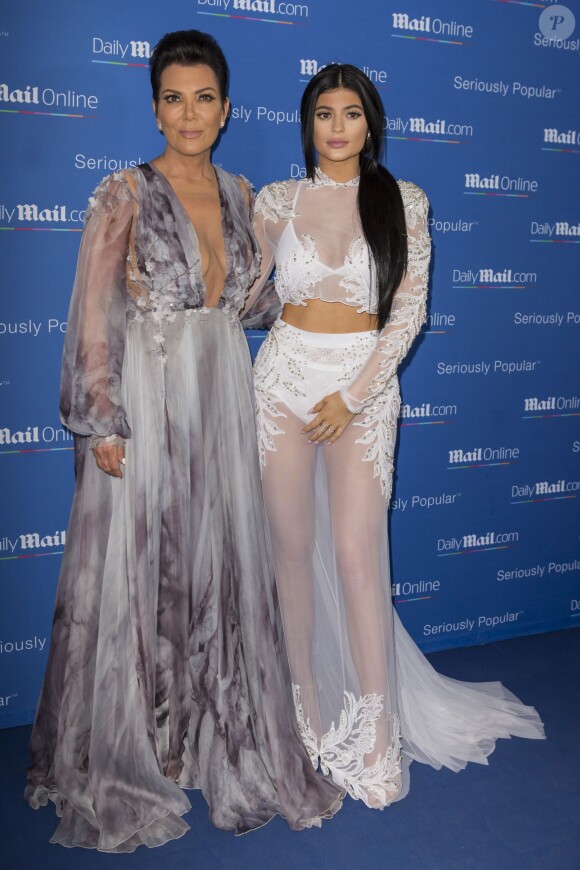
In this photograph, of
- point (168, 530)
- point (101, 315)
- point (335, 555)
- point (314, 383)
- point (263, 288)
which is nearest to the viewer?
point (101, 315)

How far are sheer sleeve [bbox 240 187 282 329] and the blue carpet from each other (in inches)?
59.3

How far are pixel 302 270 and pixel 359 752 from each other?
1451mm

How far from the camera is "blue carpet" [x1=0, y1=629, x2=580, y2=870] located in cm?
236

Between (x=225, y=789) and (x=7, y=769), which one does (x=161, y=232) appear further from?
(x=7, y=769)

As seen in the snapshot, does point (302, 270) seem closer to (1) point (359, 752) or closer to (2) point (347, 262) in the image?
(2) point (347, 262)

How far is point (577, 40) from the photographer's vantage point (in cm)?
360

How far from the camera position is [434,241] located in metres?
3.50

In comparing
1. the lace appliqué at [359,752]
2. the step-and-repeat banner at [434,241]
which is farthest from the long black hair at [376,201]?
the lace appliqué at [359,752]

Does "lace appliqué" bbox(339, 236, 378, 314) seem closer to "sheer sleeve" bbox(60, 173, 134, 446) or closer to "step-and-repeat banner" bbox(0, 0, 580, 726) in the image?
"sheer sleeve" bbox(60, 173, 134, 446)

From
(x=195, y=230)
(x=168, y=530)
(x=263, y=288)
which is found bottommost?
(x=168, y=530)

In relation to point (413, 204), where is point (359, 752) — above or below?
below

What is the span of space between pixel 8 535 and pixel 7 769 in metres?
0.76

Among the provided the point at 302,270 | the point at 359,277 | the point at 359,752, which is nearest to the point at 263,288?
the point at 302,270

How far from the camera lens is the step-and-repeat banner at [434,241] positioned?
Result: 2.88 meters
